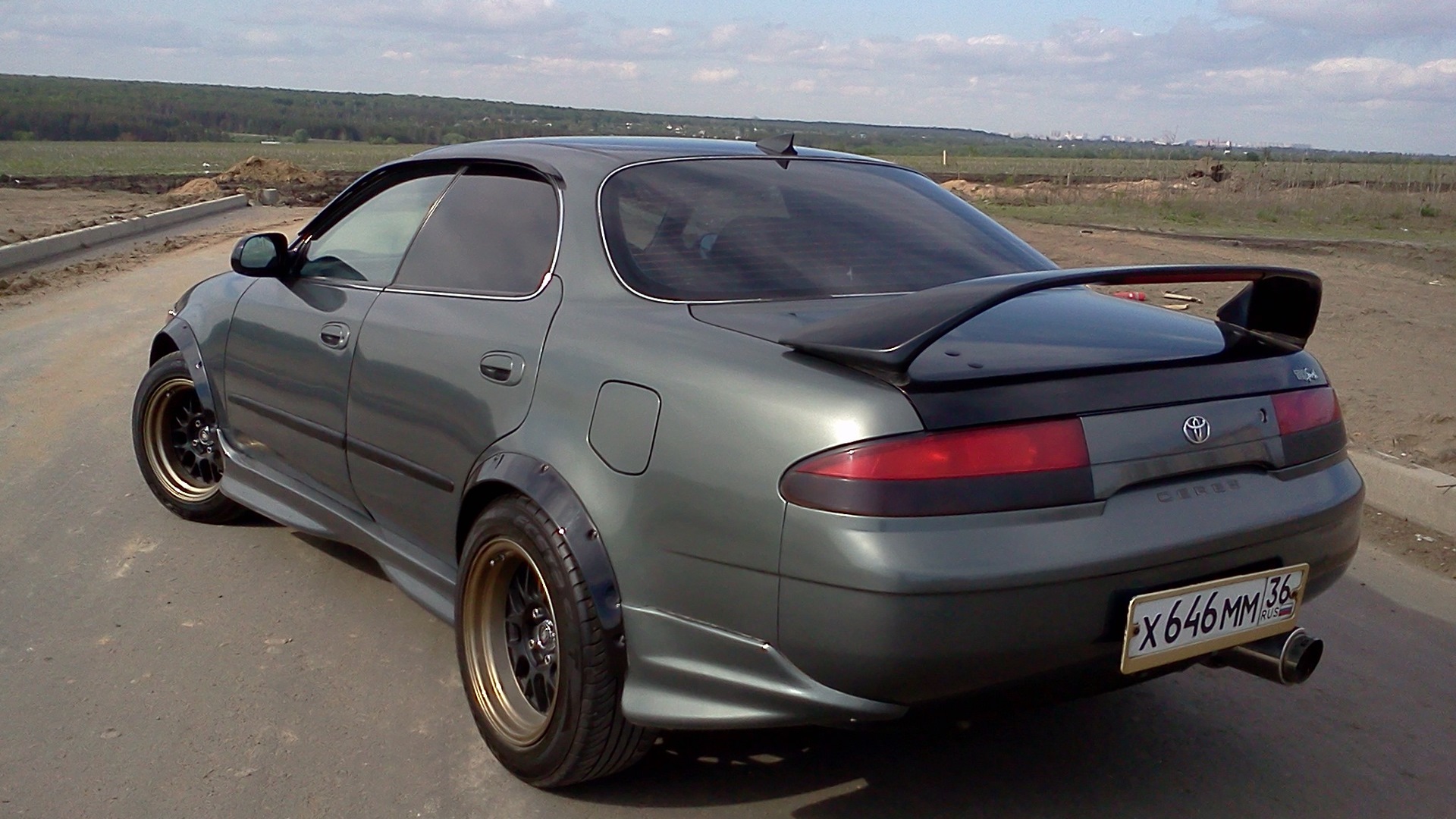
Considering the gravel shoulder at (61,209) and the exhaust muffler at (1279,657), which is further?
the gravel shoulder at (61,209)

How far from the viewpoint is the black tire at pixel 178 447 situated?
497 cm

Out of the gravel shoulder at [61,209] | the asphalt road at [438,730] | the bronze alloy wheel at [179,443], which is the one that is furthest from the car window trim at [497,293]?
the gravel shoulder at [61,209]

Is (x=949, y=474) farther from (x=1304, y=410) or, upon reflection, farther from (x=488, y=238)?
(x=488, y=238)

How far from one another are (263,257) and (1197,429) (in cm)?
325

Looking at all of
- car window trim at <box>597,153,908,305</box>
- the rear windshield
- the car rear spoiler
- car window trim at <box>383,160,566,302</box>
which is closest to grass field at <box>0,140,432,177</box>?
car window trim at <box>383,160,566,302</box>

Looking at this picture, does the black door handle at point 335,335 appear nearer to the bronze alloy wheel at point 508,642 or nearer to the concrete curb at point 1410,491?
the bronze alloy wheel at point 508,642

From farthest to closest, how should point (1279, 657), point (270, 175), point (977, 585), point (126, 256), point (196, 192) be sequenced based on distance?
point (270, 175) → point (196, 192) → point (126, 256) → point (1279, 657) → point (977, 585)

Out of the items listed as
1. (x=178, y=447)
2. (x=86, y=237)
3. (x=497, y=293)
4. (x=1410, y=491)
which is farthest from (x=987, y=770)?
(x=86, y=237)

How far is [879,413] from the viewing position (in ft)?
7.54

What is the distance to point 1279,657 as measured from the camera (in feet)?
8.72

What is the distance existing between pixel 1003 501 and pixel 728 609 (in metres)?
0.59

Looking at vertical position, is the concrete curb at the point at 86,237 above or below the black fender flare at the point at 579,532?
below

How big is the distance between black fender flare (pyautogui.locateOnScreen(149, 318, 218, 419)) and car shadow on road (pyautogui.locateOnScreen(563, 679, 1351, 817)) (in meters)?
2.54

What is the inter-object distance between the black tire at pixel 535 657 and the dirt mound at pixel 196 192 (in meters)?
29.8
